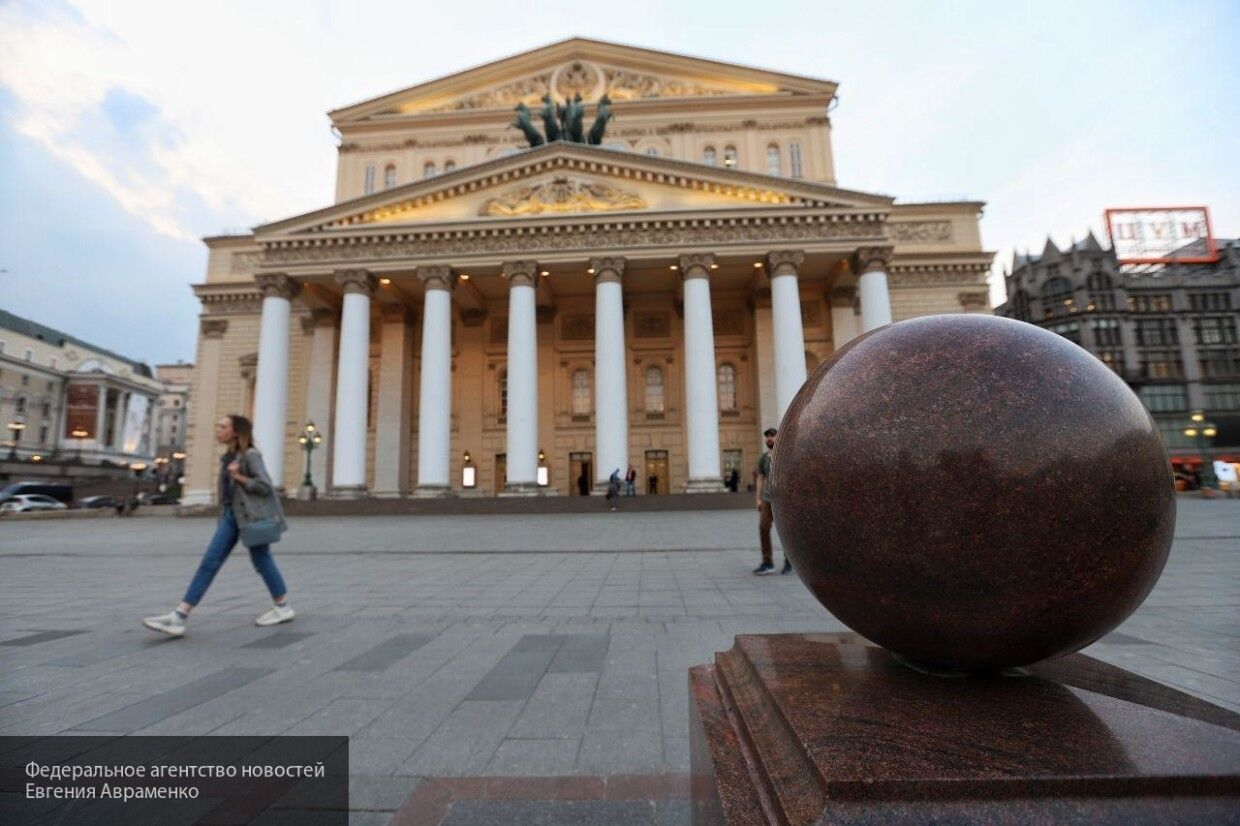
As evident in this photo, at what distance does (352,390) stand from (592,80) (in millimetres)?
24188

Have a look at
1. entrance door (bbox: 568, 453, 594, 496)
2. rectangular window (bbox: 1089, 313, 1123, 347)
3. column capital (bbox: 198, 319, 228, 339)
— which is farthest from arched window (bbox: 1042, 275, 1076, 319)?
column capital (bbox: 198, 319, 228, 339)

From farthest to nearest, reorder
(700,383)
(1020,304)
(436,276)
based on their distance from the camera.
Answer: (1020,304), (436,276), (700,383)

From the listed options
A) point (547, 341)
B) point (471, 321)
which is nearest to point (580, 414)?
point (547, 341)

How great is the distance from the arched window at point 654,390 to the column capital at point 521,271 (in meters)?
8.80

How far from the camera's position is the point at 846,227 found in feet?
84.6

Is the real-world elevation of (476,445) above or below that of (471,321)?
below

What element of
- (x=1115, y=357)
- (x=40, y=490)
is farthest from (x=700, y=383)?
(x=1115, y=357)

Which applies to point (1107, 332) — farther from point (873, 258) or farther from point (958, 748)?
point (958, 748)

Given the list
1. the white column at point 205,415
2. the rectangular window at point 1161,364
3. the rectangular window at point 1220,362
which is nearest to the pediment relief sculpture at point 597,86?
the white column at point 205,415

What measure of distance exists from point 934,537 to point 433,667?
3556mm

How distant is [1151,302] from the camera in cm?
5522

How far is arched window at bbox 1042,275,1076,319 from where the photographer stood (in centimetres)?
5553

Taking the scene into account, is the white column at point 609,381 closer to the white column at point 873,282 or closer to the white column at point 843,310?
the white column at point 873,282

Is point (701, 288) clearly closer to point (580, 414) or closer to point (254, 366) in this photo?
point (580, 414)
